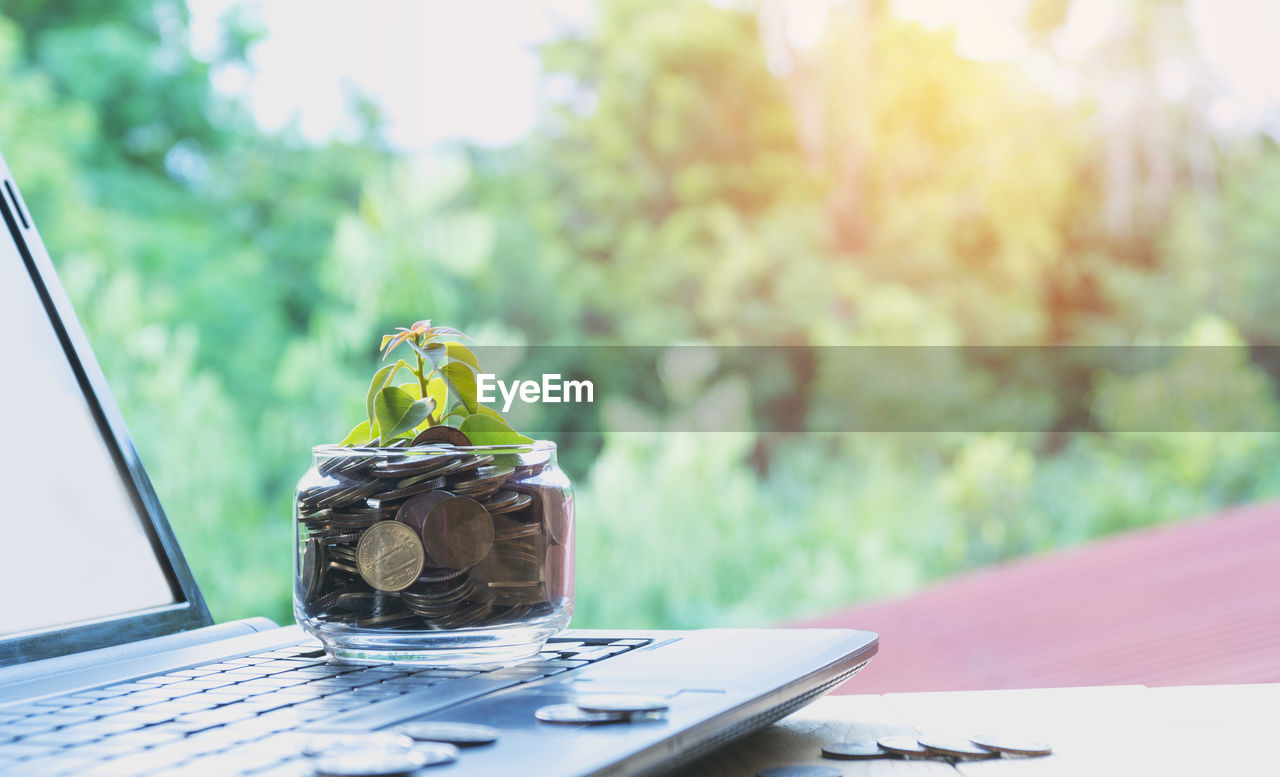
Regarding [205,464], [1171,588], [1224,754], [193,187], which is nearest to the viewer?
[1224,754]

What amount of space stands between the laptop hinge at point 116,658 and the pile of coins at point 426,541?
9cm

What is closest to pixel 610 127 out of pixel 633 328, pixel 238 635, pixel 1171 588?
pixel 633 328

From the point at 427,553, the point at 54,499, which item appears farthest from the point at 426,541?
the point at 54,499

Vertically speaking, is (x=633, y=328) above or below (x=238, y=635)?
above

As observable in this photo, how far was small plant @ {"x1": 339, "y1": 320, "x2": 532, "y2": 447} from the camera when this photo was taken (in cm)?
50

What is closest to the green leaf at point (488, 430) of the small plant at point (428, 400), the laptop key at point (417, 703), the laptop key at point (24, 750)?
the small plant at point (428, 400)

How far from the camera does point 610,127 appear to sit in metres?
5.77

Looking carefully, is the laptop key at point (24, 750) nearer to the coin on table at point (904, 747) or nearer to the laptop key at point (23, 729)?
the laptop key at point (23, 729)

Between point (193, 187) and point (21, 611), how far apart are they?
4601 mm

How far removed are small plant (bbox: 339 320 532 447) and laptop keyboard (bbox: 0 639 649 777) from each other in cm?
10

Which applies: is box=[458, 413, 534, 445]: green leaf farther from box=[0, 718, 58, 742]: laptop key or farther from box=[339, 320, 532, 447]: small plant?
box=[0, 718, 58, 742]: laptop key

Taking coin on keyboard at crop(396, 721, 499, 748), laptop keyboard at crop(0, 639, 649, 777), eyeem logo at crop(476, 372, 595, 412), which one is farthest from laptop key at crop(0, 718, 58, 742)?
eyeem logo at crop(476, 372, 595, 412)

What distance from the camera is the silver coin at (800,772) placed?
1.25 ft

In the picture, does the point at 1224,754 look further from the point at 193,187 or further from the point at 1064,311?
the point at 1064,311
